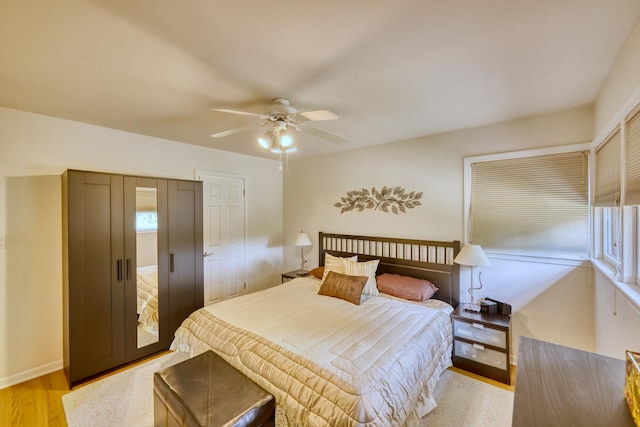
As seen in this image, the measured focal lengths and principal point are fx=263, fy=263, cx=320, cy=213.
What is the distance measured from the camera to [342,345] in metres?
1.97

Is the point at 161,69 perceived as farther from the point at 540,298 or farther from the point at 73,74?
the point at 540,298

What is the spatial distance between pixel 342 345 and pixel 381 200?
222 centimetres

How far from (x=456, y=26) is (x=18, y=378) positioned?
14.9 ft

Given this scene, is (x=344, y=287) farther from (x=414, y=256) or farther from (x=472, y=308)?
(x=472, y=308)

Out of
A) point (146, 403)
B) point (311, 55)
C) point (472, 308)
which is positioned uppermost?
point (311, 55)

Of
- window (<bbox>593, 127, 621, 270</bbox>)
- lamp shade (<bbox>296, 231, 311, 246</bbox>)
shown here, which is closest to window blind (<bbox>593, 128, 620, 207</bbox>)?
window (<bbox>593, 127, 621, 270</bbox>)

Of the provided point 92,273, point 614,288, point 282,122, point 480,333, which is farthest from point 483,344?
point 92,273

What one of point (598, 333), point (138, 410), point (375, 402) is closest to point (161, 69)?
point (375, 402)

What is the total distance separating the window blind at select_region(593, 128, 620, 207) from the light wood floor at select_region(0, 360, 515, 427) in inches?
70.7

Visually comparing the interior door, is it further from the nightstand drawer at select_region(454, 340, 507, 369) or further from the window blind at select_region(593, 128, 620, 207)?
the window blind at select_region(593, 128, 620, 207)

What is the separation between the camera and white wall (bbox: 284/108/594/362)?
2.46m

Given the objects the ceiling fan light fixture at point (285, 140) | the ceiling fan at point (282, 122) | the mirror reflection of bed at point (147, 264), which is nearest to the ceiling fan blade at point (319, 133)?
the ceiling fan at point (282, 122)

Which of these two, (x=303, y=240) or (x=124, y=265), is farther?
(x=303, y=240)

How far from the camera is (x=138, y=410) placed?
2.18 meters
